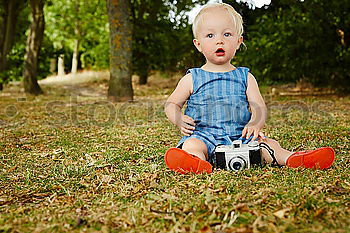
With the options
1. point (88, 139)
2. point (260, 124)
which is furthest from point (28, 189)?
point (88, 139)

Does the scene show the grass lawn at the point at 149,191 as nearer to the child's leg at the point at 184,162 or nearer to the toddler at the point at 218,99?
the child's leg at the point at 184,162

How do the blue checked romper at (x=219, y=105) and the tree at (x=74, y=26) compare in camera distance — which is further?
the tree at (x=74, y=26)

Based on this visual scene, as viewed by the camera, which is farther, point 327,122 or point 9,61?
point 9,61

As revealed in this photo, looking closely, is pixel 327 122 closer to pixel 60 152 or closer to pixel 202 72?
pixel 202 72

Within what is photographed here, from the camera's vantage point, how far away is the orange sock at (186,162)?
238 cm

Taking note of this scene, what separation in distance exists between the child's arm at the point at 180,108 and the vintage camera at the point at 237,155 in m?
0.25

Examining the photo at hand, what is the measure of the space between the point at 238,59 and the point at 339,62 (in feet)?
7.37

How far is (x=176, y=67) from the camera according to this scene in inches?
602

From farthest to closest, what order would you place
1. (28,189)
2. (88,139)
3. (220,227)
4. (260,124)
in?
(88,139), (260,124), (28,189), (220,227)

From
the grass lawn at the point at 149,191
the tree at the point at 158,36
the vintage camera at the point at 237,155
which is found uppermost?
the tree at the point at 158,36

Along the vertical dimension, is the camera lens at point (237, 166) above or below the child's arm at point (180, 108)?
below

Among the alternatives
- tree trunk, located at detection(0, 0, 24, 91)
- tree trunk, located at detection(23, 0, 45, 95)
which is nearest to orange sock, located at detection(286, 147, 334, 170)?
tree trunk, located at detection(23, 0, 45, 95)

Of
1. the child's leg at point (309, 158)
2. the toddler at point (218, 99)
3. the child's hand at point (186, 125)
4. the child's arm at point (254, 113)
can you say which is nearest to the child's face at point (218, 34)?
the toddler at point (218, 99)

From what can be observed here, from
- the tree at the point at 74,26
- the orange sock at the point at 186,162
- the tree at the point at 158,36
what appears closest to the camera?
the orange sock at the point at 186,162
